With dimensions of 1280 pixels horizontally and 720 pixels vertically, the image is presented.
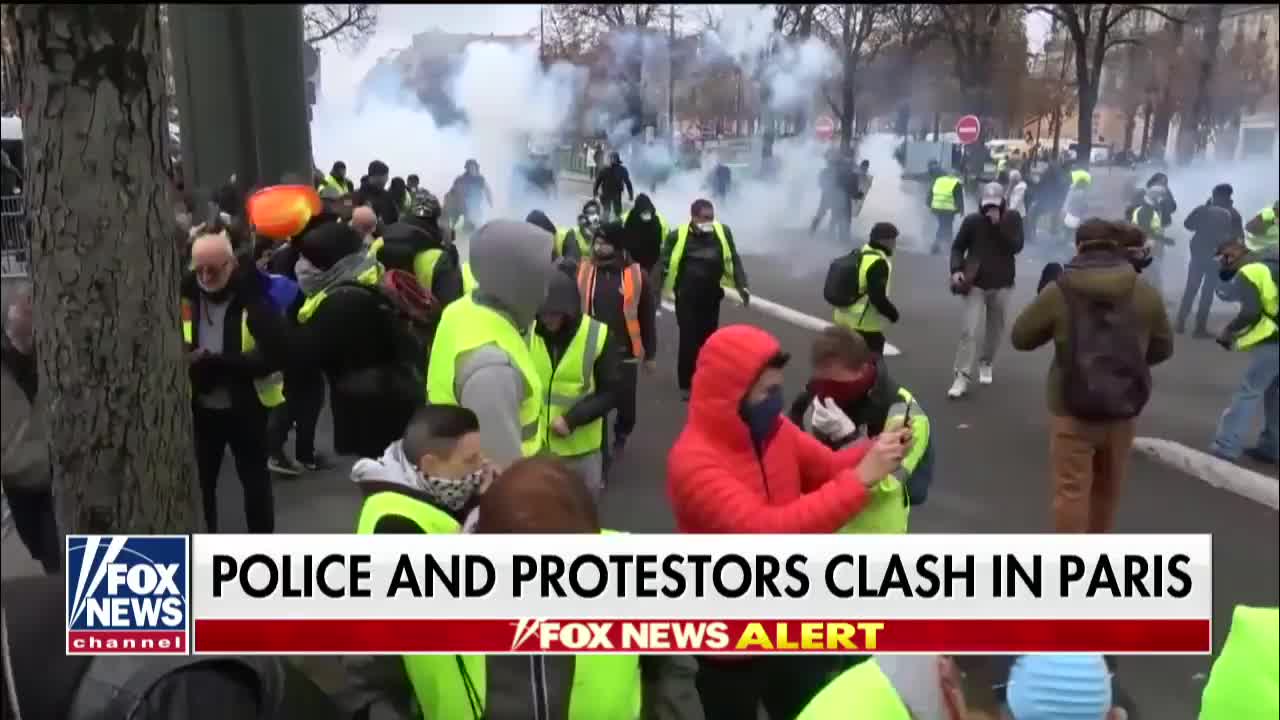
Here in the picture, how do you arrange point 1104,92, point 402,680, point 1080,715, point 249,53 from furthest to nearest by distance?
point 1104,92, point 249,53, point 402,680, point 1080,715

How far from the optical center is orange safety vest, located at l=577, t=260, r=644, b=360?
73.4 inches

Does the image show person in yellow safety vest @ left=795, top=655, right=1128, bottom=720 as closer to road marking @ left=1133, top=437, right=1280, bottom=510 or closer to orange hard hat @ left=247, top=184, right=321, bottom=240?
road marking @ left=1133, top=437, right=1280, bottom=510

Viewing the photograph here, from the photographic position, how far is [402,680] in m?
1.57

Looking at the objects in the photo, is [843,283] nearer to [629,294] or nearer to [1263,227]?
[629,294]

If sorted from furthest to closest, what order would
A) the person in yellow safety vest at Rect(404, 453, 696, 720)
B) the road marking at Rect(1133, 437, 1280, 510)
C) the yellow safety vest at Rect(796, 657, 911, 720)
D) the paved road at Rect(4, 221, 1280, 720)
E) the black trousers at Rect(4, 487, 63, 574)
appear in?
1. the black trousers at Rect(4, 487, 63, 574)
2. the road marking at Rect(1133, 437, 1280, 510)
3. the paved road at Rect(4, 221, 1280, 720)
4. the person in yellow safety vest at Rect(404, 453, 696, 720)
5. the yellow safety vest at Rect(796, 657, 911, 720)

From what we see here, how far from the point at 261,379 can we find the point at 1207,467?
168 centimetres

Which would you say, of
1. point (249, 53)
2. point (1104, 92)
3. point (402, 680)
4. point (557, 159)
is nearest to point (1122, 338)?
point (1104, 92)

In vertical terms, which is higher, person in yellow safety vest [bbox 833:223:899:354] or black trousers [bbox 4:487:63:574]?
person in yellow safety vest [bbox 833:223:899:354]

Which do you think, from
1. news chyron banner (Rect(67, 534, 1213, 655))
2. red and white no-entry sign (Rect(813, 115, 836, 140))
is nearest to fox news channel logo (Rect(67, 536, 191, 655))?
news chyron banner (Rect(67, 534, 1213, 655))

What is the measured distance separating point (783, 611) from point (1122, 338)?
861mm

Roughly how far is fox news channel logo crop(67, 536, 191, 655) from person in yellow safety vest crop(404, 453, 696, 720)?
336mm

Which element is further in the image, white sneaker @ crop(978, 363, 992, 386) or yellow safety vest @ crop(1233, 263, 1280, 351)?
yellow safety vest @ crop(1233, 263, 1280, 351)

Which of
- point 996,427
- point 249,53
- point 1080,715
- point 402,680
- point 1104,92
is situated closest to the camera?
point 1080,715

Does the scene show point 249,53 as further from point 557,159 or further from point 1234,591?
point 1234,591
